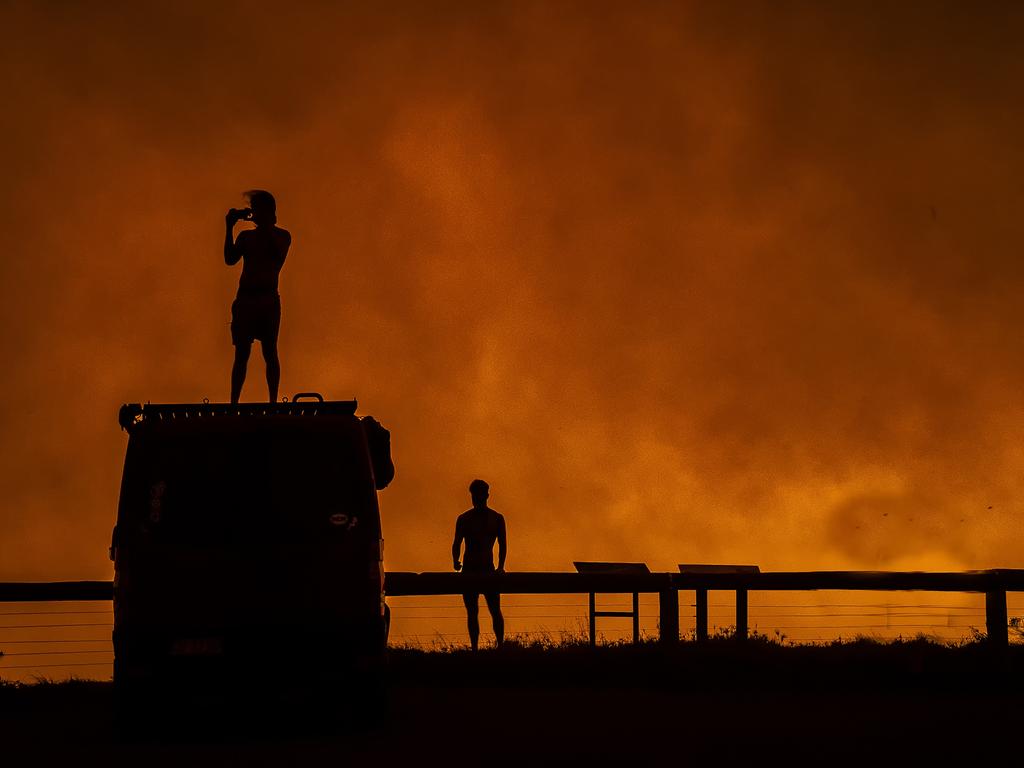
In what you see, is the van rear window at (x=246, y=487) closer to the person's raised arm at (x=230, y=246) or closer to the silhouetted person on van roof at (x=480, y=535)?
the person's raised arm at (x=230, y=246)

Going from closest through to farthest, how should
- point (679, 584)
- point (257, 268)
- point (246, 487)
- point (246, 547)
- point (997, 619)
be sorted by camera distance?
point (246, 547) < point (246, 487) < point (257, 268) < point (997, 619) < point (679, 584)

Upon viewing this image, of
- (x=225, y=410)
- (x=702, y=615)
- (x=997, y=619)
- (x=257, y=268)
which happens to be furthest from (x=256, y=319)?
(x=997, y=619)

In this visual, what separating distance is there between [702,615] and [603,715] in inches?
224

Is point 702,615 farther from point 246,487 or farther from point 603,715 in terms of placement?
point 246,487

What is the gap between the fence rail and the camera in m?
18.1

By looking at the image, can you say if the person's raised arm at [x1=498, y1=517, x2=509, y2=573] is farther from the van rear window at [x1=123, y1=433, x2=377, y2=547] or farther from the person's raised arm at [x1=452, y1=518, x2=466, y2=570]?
the van rear window at [x1=123, y1=433, x2=377, y2=547]

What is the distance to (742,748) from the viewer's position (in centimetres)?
1138

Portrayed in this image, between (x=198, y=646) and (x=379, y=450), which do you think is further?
(x=379, y=450)

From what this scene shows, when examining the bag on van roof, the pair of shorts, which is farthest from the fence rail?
the bag on van roof

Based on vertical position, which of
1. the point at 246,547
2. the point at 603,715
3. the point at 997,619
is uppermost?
the point at 997,619

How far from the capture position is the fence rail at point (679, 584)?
1809cm

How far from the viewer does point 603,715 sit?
45.2ft

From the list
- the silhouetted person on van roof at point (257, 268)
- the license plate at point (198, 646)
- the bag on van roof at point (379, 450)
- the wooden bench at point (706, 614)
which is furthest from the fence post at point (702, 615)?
the license plate at point (198, 646)

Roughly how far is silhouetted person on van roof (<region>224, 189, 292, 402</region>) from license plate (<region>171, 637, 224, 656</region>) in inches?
189
